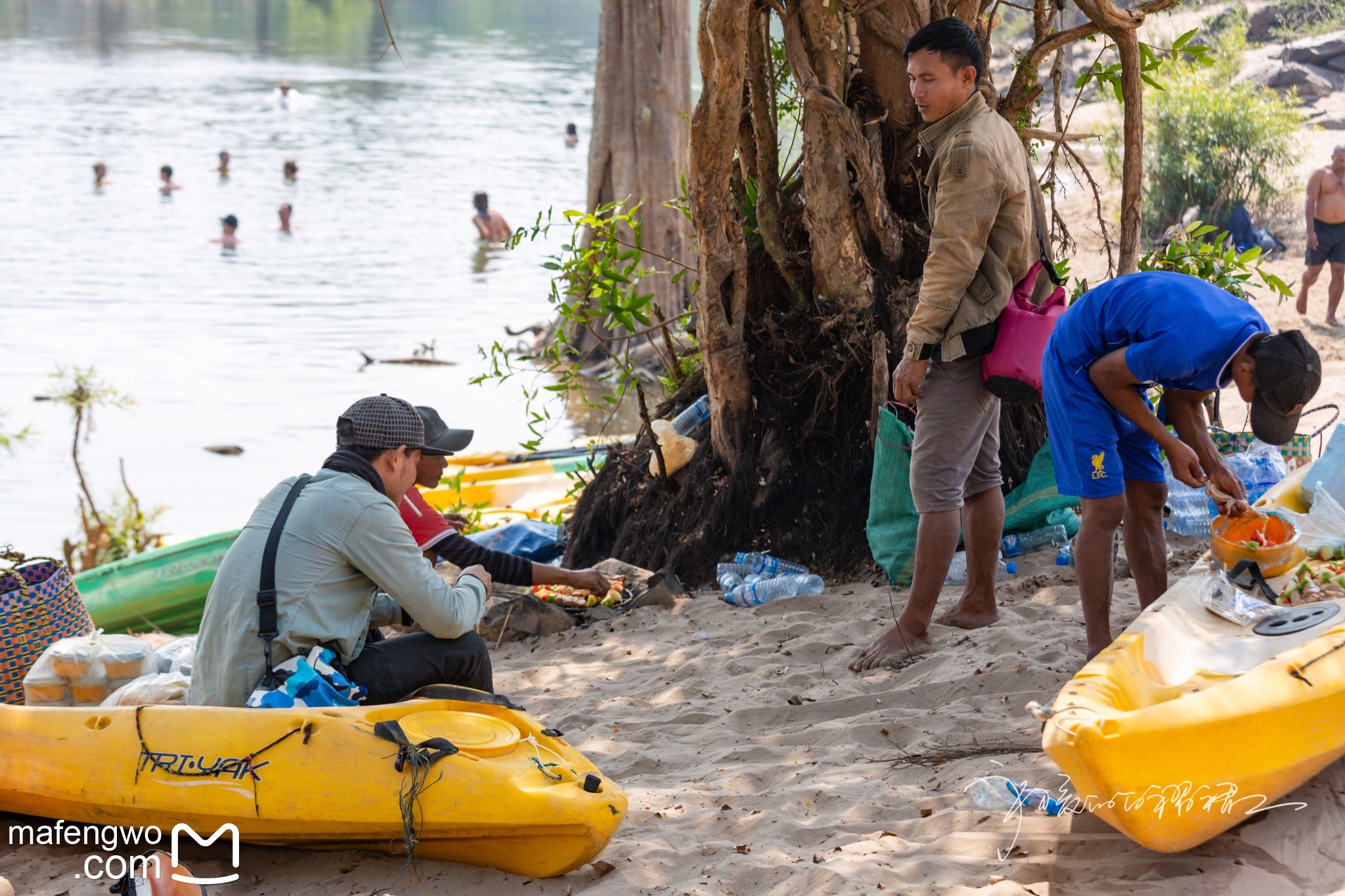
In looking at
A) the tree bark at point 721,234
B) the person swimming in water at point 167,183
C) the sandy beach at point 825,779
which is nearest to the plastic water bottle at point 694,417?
the tree bark at point 721,234

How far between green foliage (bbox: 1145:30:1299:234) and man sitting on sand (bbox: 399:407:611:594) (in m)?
11.8

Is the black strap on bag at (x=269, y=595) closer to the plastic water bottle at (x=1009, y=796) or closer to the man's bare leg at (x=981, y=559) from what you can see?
the plastic water bottle at (x=1009, y=796)

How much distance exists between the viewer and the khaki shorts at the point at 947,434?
4098mm

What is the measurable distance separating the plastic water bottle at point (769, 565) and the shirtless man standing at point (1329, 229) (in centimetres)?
707

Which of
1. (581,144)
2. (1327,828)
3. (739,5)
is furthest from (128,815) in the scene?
(581,144)

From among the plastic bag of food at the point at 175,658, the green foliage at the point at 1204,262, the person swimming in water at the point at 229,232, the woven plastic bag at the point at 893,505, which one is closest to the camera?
the plastic bag of food at the point at 175,658

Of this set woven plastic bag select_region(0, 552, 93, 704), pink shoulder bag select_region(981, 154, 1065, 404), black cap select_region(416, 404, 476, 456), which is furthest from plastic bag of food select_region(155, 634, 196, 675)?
pink shoulder bag select_region(981, 154, 1065, 404)

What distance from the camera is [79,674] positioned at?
3.77 metres

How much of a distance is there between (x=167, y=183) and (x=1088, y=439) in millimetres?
22817

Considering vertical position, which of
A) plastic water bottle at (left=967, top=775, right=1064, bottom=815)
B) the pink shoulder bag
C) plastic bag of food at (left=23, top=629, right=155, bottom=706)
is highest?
the pink shoulder bag

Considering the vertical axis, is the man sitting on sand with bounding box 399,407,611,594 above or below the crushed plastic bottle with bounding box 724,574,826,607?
above

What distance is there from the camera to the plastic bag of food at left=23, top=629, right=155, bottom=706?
3.77 metres

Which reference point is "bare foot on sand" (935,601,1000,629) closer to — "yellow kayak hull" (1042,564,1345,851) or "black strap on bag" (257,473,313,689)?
"yellow kayak hull" (1042,564,1345,851)

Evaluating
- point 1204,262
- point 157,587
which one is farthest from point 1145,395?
point 157,587
